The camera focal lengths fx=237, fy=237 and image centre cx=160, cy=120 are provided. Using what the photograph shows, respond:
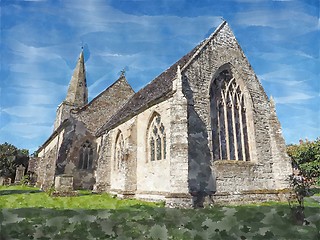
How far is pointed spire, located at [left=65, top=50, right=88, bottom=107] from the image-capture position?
34.4m

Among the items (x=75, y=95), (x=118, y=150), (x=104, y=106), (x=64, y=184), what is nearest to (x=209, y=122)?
(x=118, y=150)

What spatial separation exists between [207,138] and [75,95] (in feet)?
85.9

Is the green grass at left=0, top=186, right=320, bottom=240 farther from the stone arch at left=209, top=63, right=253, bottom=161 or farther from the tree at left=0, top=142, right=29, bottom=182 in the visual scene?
the tree at left=0, top=142, right=29, bottom=182

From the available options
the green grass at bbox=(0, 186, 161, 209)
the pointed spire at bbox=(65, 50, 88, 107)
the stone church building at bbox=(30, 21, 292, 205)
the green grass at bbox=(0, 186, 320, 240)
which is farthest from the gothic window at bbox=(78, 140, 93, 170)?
the pointed spire at bbox=(65, 50, 88, 107)

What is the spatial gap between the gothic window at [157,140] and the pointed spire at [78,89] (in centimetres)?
2230

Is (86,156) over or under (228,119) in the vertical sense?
under

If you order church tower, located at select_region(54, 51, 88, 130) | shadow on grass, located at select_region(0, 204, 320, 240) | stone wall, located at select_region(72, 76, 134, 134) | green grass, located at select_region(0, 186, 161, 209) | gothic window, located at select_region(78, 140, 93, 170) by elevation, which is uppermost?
church tower, located at select_region(54, 51, 88, 130)

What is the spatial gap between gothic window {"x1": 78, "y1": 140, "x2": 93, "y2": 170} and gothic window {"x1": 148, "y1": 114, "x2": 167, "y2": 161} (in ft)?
31.7

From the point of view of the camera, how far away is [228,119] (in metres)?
15.4

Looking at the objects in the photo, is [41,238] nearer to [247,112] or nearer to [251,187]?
[251,187]

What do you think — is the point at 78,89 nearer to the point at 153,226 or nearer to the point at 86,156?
the point at 86,156

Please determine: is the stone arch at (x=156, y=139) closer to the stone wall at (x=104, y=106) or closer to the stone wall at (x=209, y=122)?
the stone wall at (x=209, y=122)

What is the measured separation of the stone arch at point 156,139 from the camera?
46.4 feet

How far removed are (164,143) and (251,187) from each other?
580cm
